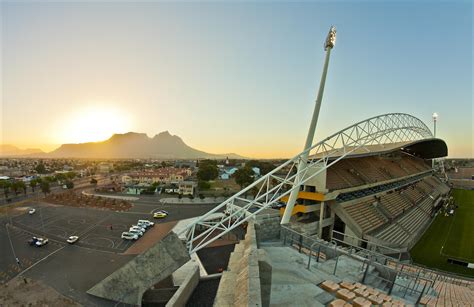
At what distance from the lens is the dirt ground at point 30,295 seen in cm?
1502

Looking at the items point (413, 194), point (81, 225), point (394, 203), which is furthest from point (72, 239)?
point (413, 194)

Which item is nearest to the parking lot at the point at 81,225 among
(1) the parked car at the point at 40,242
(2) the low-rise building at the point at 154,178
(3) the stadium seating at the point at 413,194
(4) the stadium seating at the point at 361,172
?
(1) the parked car at the point at 40,242

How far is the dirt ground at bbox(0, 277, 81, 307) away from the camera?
15.0 m

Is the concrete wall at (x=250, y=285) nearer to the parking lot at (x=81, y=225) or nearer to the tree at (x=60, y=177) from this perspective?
the parking lot at (x=81, y=225)

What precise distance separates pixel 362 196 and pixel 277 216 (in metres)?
20.2

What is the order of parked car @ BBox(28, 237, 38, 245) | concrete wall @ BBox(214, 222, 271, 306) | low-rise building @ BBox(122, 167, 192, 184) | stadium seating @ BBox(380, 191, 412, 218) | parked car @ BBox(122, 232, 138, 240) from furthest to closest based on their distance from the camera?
1. low-rise building @ BBox(122, 167, 192, 184)
2. stadium seating @ BBox(380, 191, 412, 218)
3. parked car @ BBox(122, 232, 138, 240)
4. parked car @ BBox(28, 237, 38, 245)
5. concrete wall @ BBox(214, 222, 271, 306)

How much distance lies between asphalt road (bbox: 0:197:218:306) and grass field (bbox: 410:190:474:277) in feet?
77.9

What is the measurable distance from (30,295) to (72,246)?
926cm

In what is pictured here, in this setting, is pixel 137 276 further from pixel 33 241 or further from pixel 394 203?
pixel 394 203

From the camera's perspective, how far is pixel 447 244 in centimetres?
2219

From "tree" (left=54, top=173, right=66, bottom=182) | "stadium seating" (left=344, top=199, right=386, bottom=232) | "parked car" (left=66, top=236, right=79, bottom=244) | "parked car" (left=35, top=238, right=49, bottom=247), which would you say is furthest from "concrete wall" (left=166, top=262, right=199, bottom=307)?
"tree" (left=54, top=173, right=66, bottom=182)

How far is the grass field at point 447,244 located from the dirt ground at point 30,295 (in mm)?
27464

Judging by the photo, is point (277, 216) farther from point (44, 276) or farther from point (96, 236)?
point (96, 236)

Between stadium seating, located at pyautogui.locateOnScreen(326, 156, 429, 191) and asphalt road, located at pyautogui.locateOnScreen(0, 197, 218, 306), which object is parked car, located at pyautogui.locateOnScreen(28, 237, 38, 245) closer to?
asphalt road, located at pyautogui.locateOnScreen(0, 197, 218, 306)
